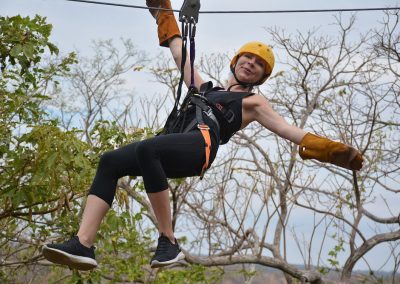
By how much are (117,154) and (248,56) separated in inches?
34.8

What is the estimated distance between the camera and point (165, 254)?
2680 mm

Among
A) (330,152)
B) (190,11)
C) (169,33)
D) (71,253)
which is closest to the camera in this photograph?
(71,253)

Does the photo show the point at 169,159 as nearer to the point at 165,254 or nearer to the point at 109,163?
the point at 109,163

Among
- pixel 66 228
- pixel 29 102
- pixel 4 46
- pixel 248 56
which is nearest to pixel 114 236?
pixel 66 228

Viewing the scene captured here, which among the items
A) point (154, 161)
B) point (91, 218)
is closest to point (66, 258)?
point (91, 218)

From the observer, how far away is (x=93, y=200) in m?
2.61

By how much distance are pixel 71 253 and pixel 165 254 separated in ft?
1.35

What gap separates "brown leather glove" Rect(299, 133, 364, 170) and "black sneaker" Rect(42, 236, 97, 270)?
1021 mm

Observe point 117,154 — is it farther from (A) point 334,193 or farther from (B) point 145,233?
(A) point 334,193

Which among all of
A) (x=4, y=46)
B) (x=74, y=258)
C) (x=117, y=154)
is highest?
(x=4, y=46)

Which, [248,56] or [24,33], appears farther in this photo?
[24,33]

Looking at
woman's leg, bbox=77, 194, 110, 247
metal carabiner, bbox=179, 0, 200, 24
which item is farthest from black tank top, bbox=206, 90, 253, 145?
woman's leg, bbox=77, 194, 110, 247

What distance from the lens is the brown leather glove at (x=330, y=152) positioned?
2.61 m

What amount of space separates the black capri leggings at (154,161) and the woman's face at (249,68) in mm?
537
